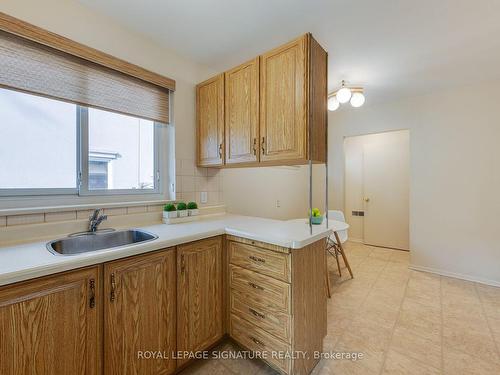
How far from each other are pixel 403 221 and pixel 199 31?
13.7ft

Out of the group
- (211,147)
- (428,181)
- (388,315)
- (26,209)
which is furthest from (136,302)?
(428,181)

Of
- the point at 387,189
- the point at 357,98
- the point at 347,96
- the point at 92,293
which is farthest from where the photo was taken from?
the point at 387,189

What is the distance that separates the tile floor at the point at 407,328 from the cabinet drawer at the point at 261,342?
5.5 inches

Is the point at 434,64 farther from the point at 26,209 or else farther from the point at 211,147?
the point at 26,209

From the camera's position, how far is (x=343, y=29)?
1.73 m

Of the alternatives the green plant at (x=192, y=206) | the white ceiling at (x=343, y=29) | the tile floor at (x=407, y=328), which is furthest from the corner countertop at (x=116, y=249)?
the white ceiling at (x=343, y=29)

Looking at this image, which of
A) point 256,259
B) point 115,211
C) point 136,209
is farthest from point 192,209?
point 256,259

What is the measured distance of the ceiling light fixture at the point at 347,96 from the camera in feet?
7.65

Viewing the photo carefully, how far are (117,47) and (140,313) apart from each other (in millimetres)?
1854

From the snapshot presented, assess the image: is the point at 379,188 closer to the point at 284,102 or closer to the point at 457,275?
the point at 457,275

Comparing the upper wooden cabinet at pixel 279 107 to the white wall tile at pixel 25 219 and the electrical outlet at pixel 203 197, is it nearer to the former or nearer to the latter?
the electrical outlet at pixel 203 197

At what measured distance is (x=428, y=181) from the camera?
297 centimetres

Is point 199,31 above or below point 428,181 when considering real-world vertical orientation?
above

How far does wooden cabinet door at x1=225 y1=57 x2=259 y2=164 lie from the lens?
5.60 ft
